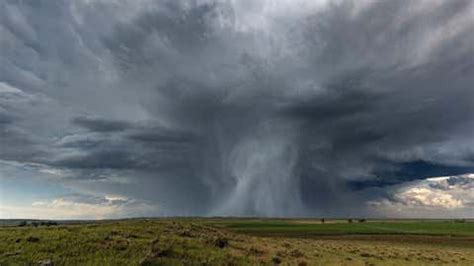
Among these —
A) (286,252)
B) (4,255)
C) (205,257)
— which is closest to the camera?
(4,255)

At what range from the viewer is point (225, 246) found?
36750mm

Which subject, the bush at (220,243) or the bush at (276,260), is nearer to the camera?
the bush at (276,260)

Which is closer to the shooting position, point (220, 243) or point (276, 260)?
point (276, 260)

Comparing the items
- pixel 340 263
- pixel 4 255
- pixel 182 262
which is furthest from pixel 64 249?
pixel 340 263

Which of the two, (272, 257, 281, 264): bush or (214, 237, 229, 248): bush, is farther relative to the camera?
(214, 237, 229, 248): bush

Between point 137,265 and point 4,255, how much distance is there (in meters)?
8.18

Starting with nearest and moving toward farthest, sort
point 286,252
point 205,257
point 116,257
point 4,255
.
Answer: point 4,255 → point 116,257 → point 205,257 → point 286,252

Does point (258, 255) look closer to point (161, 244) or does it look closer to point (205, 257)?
point (205, 257)

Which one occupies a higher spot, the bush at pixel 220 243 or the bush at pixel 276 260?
the bush at pixel 220 243

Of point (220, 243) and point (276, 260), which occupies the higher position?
point (220, 243)

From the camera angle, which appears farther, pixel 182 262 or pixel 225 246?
pixel 225 246

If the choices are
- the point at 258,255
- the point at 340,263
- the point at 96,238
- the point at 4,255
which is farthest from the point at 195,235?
the point at 4,255

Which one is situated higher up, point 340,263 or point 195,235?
point 195,235

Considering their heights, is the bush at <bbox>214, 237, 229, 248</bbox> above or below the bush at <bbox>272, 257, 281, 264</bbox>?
above
